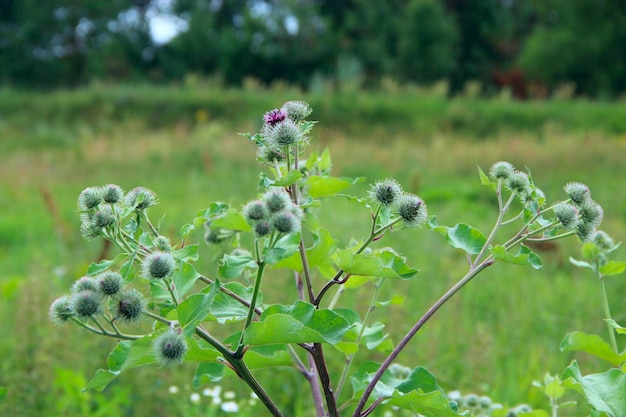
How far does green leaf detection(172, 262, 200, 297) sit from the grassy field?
0.49m

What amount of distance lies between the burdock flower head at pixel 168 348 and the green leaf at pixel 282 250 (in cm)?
16

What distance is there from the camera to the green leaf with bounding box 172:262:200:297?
3.69ft

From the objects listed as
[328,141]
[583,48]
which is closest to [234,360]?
[328,141]

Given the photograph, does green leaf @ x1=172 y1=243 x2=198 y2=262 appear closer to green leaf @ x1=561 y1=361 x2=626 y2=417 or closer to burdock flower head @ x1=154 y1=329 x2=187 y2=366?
burdock flower head @ x1=154 y1=329 x2=187 y2=366

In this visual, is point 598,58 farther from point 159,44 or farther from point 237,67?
point 159,44

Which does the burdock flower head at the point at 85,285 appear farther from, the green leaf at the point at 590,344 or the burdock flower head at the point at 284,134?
the green leaf at the point at 590,344

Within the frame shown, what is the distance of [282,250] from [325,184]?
358 millimetres

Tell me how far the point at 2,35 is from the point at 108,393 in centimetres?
2479

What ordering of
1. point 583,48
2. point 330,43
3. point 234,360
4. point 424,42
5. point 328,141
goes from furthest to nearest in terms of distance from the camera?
point 330,43 → point 424,42 → point 583,48 → point 328,141 → point 234,360

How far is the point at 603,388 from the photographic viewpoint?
1.20 m

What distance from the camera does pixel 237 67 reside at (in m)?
21.9

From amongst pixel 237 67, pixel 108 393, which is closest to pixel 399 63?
pixel 237 67

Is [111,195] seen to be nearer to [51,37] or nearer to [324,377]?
[324,377]

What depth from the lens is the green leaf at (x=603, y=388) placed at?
3.78ft
